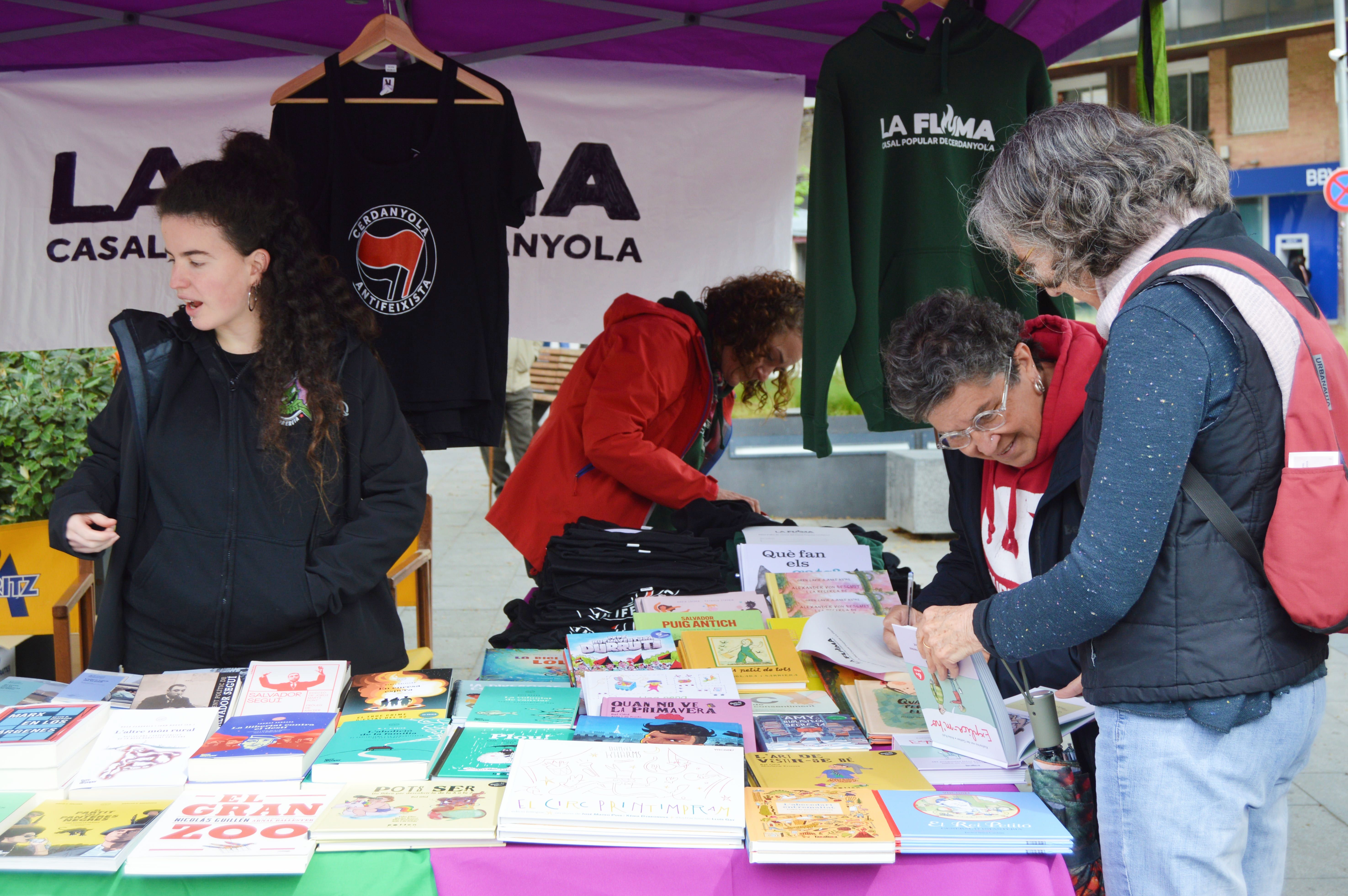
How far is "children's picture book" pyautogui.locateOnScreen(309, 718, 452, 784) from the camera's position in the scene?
1.58 metres

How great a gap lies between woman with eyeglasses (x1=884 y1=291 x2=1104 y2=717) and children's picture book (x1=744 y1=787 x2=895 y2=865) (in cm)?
49

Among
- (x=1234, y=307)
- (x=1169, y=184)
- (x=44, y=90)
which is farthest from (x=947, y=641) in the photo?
(x=44, y=90)

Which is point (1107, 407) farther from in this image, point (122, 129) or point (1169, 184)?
point (122, 129)

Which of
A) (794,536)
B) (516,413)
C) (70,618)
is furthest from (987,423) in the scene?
(516,413)

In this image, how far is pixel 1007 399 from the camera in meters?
1.93

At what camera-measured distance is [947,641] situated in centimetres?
157

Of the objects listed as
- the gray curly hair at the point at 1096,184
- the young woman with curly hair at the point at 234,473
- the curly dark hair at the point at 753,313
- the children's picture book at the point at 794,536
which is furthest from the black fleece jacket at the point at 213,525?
the gray curly hair at the point at 1096,184

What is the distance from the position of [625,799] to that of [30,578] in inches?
110

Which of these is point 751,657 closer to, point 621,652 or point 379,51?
point 621,652

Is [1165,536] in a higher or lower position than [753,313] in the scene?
lower

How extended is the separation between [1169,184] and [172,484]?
1938mm

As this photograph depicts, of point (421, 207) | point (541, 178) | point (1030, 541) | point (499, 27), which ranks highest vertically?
point (499, 27)

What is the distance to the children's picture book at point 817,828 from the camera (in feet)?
4.45

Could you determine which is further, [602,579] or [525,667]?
[602,579]
